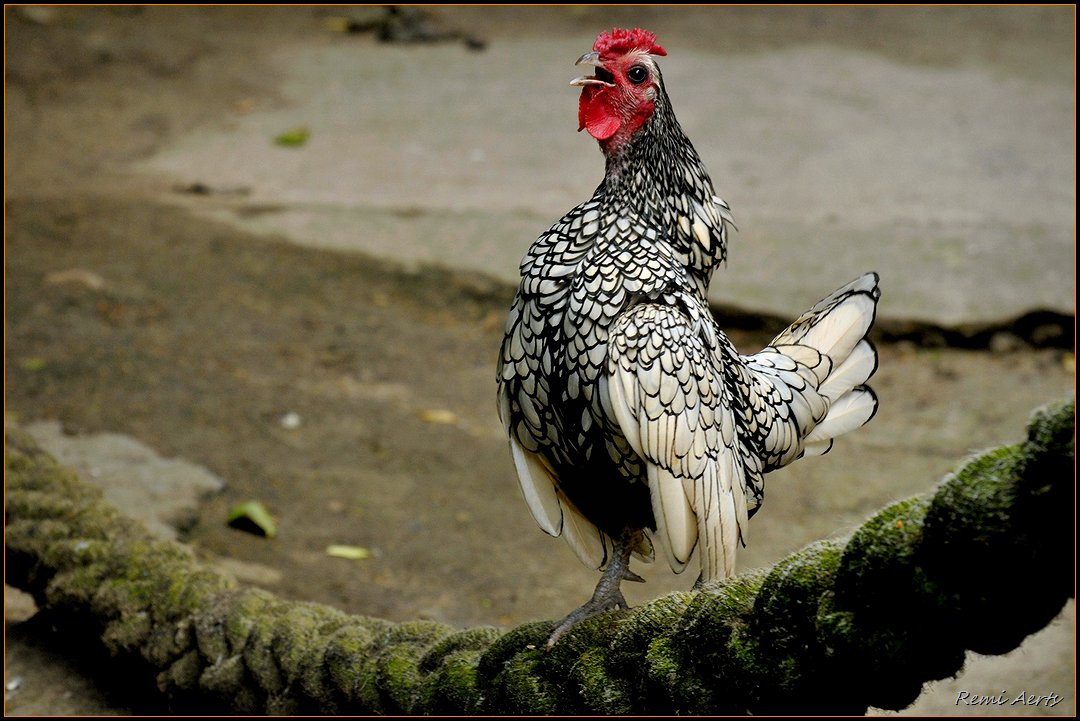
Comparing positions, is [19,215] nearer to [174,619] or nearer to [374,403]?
[374,403]

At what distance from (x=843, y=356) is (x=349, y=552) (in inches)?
76.6

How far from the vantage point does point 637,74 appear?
7.43 ft

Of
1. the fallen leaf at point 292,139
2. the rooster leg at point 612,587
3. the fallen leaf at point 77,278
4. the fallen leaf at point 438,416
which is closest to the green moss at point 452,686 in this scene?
the rooster leg at point 612,587

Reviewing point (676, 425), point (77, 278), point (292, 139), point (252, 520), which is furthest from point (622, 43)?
point (292, 139)

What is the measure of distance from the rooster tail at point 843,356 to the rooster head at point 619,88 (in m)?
0.76

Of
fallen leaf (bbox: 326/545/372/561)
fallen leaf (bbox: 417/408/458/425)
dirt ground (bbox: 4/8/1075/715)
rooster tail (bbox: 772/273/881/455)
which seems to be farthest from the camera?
fallen leaf (bbox: 417/408/458/425)

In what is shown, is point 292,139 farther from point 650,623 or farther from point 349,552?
point 650,623

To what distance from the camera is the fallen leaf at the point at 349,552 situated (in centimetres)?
396

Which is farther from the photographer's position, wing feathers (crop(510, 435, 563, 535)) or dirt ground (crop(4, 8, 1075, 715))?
dirt ground (crop(4, 8, 1075, 715))

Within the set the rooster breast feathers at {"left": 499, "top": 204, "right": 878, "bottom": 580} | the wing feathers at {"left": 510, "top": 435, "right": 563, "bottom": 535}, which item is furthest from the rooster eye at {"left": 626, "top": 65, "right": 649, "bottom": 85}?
the wing feathers at {"left": 510, "top": 435, "right": 563, "bottom": 535}

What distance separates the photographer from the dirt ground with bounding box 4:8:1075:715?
3.84m

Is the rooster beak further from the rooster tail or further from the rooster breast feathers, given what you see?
the rooster tail

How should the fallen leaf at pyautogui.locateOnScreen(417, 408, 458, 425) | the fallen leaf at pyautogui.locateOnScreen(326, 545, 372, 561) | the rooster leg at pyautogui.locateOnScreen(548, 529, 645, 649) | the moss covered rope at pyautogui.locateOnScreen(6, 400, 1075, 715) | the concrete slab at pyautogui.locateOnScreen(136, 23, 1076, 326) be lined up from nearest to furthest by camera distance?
1. the moss covered rope at pyautogui.locateOnScreen(6, 400, 1075, 715)
2. the rooster leg at pyautogui.locateOnScreen(548, 529, 645, 649)
3. the fallen leaf at pyautogui.locateOnScreen(326, 545, 372, 561)
4. the fallen leaf at pyautogui.locateOnScreen(417, 408, 458, 425)
5. the concrete slab at pyautogui.locateOnScreen(136, 23, 1076, 326)

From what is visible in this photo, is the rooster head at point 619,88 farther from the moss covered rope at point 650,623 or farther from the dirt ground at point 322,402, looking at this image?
the dirt ground at point 322,402
